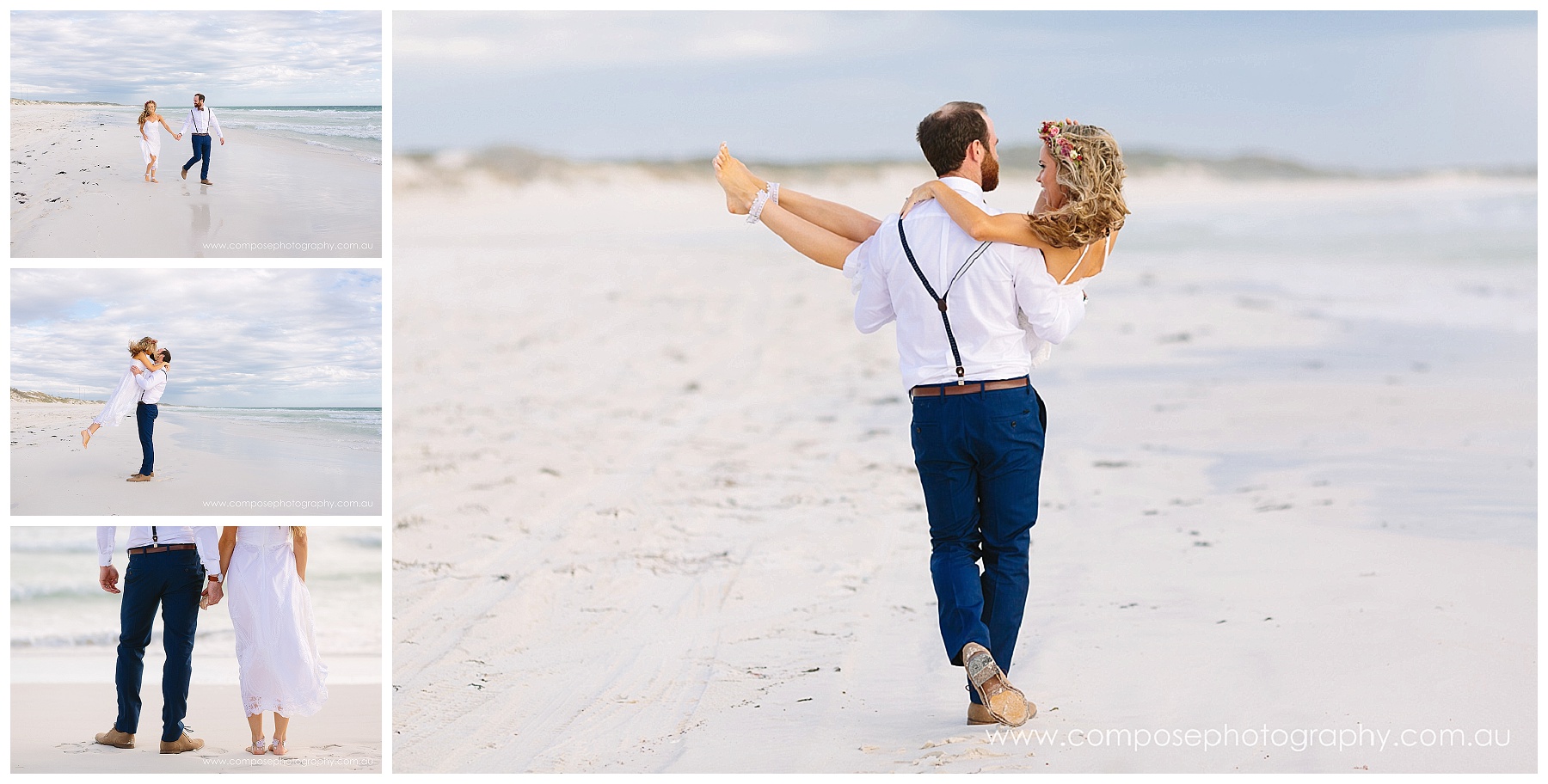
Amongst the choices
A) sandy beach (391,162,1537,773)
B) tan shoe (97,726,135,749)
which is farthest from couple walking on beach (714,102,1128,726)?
tan shoe (97,726,135,749)

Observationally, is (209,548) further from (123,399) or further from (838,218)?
(838,218)

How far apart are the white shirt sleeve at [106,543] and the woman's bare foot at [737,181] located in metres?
1.88

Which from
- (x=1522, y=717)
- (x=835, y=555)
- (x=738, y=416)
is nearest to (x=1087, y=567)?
(x=835, y=555)

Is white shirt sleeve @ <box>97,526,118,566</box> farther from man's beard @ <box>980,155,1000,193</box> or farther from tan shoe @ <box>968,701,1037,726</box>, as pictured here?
man's beard @ <box>980,155,1000,193</box>

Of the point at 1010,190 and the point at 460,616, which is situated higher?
the point at 1010,190

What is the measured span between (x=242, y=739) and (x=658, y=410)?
541 centimetres

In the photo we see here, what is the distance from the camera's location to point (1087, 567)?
5332 mm

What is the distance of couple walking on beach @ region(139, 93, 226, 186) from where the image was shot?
11.8 feet

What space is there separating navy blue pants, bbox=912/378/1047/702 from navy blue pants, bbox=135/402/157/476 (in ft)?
6.50

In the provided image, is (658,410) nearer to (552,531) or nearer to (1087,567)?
(552,531)

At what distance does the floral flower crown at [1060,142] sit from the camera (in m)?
3.49

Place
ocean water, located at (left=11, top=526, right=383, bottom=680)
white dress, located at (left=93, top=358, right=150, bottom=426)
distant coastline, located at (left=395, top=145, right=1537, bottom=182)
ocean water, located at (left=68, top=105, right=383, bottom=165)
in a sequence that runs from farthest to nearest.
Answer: distant coastline, located at (left=395, top=145, right=1537, bottom=182) → ocean water, located at (left=11, top=526, right=383, bottom=680) → ocean water, located at (left=68, top=105, right=383, bottom=165) → white dress, located at (left=93, top=358, right=150, bottom=426)

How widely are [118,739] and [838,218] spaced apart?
2437 millimetres

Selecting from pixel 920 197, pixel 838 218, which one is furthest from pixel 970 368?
pixel 838 218
